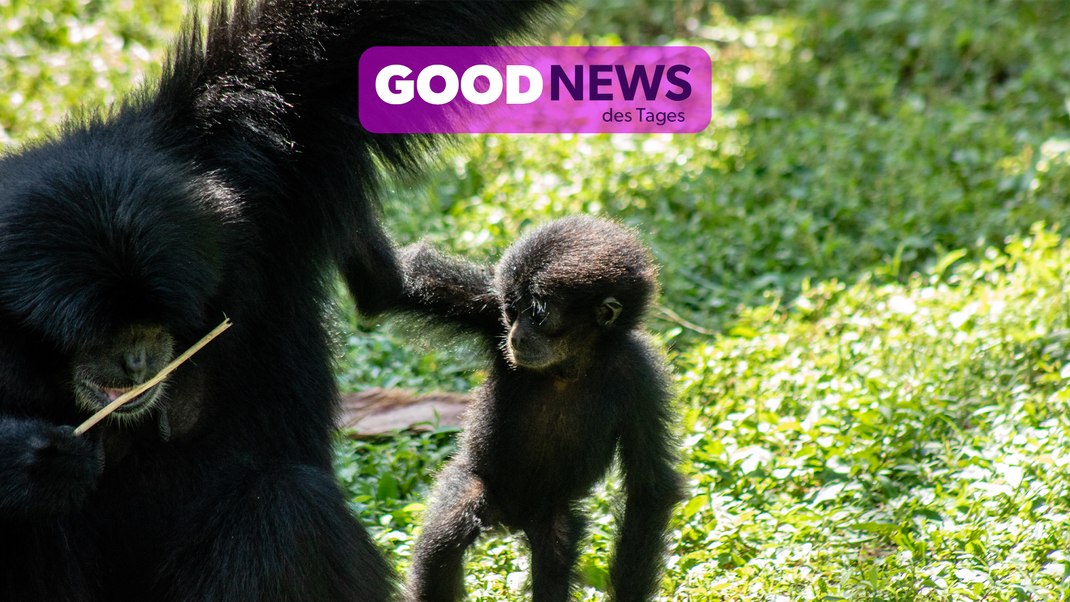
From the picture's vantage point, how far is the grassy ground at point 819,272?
486 cm

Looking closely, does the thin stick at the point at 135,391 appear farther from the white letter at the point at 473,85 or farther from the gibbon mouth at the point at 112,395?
the white letter at the point at 473,85

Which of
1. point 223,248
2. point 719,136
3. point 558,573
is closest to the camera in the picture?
point 223,248

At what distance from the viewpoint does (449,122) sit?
416cm

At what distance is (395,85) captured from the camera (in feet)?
12.5

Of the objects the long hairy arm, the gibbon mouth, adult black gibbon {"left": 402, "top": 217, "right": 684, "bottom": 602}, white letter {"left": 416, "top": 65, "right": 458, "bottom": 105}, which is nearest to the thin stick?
the gibbon mouth

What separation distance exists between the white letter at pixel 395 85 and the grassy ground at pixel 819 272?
543 mm

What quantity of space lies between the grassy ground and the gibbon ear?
34.9 inches

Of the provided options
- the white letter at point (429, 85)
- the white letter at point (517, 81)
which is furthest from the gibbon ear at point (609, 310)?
the white letter at point (429, 85)

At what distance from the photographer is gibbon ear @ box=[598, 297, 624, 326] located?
14.2 ft

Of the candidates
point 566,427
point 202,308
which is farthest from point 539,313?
point 202,308

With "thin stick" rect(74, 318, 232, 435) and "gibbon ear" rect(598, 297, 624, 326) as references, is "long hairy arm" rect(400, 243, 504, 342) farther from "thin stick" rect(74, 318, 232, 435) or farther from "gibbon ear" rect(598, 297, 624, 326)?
"thin stick" rect(74, 318, 232, 435)

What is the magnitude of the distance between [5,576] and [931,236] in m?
6.03

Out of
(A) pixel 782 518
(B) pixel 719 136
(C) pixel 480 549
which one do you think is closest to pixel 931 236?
(B) pixel 719 136

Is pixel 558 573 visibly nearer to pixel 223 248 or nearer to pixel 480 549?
pixel 480 549
